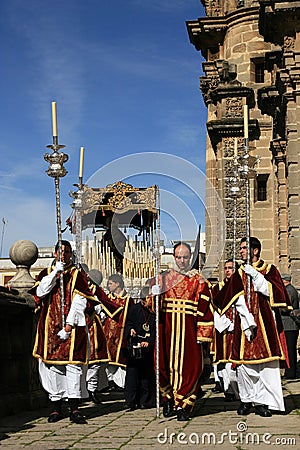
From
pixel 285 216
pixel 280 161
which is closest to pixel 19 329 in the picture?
pixel 285 216

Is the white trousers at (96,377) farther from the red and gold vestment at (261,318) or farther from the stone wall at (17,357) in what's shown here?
the red and gold vestment at (261,318)

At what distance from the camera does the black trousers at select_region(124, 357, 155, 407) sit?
9662 mm

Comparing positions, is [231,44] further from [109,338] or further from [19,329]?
[19,329]

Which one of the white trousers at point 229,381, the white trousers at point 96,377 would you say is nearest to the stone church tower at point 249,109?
the white trousers at point 229,381

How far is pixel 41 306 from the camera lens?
841 centimetres

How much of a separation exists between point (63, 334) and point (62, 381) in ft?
1.67

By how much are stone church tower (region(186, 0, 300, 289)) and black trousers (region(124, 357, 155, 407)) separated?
7.77 metres

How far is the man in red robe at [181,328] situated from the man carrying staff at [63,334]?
82cm

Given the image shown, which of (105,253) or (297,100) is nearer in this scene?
(297,100)

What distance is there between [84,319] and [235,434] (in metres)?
2.19

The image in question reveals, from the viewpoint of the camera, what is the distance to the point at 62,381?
322 inches

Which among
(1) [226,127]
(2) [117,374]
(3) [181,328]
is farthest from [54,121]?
(1) [226,127]

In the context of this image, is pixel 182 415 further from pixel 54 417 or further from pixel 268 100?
pixel 268 100

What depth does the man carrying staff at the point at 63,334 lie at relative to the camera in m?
8.10
